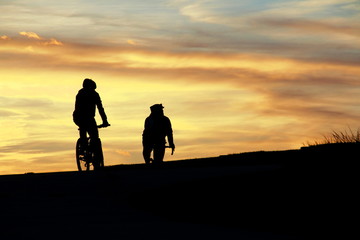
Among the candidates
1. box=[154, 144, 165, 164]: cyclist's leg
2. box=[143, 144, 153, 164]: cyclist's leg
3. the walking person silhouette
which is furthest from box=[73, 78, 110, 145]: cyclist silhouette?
box=[143, 144, 153, 164]: cyclist's leg

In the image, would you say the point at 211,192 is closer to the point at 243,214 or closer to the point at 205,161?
the point at 243,214

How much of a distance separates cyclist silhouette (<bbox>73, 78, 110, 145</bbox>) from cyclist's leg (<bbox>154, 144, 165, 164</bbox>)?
8.95ft

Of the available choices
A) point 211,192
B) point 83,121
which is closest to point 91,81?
point 83,121

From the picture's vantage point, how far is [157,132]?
2197 centimetres

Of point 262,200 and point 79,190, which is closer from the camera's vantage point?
point 262,200

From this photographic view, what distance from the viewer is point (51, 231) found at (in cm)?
1080

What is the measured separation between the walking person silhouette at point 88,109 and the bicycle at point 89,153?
0.17m

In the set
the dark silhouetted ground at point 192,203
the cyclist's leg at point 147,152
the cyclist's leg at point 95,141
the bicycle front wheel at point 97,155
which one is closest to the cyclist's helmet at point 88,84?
the cyclist's leg at point 95,141

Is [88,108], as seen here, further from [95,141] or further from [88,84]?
[95,141]

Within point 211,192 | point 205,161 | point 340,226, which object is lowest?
point 340,226

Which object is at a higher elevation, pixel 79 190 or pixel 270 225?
pixel 79 190

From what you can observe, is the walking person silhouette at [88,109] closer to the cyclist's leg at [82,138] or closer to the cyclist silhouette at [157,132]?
the cyclist's leg at [82,138]

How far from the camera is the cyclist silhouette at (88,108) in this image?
1941 cm

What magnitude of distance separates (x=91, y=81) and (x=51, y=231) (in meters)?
8.98
